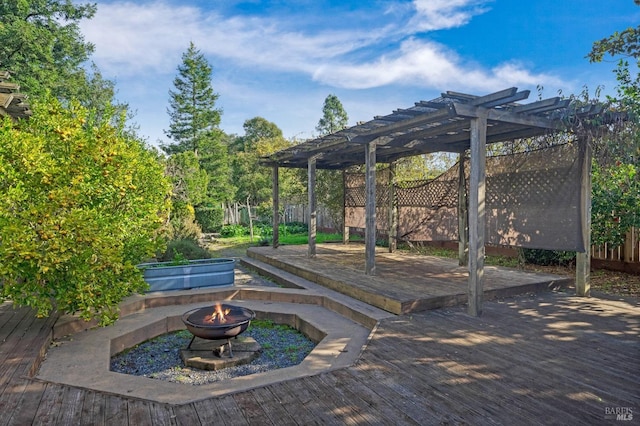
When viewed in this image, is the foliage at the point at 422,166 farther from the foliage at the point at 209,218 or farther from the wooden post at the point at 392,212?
the foliage at the point at 209,218

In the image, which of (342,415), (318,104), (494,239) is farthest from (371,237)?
(318,104)

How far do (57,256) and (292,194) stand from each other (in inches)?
445

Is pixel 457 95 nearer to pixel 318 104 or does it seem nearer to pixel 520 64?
pixel 520 64

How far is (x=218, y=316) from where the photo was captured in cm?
349

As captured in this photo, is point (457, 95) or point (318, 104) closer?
point (457, 95)

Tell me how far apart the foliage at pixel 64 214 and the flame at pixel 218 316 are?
0.85 metres

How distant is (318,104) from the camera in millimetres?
21766

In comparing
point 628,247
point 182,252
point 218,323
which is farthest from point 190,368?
point 628,247

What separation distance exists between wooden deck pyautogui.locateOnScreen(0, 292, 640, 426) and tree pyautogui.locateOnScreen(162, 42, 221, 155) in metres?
14.9

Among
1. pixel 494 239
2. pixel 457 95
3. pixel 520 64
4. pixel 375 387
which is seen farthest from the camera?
pixel 520 64

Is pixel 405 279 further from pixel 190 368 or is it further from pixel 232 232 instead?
pixel 232 232

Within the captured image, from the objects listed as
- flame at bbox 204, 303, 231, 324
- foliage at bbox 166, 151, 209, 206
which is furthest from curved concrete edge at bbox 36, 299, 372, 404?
foliage at bbox 166, 151, 209, 206

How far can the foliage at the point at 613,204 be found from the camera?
5047 millimetres

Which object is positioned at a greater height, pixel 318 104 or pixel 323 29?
pixel 318 104
